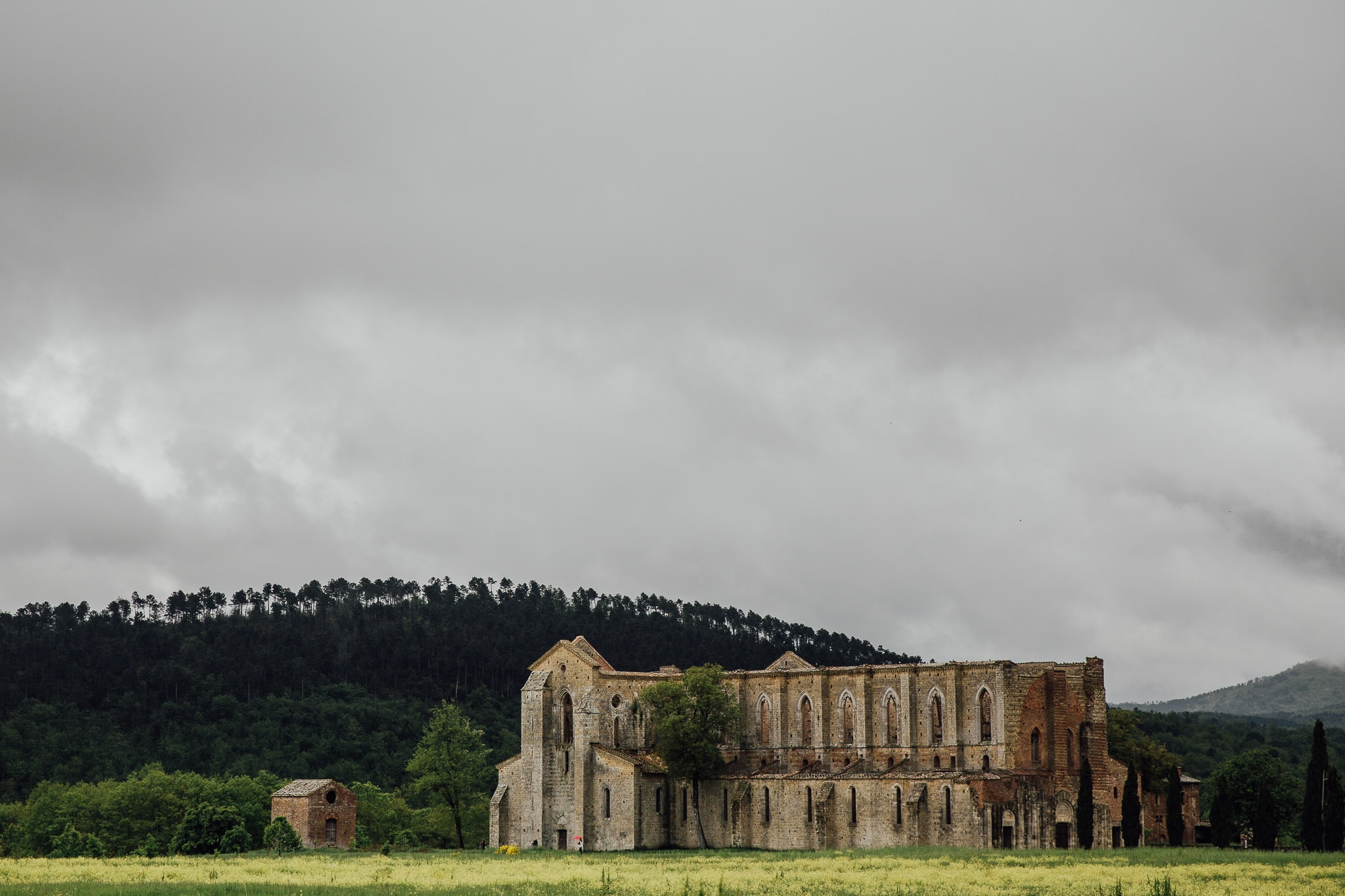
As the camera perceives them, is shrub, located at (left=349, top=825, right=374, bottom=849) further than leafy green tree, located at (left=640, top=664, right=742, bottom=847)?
Yes

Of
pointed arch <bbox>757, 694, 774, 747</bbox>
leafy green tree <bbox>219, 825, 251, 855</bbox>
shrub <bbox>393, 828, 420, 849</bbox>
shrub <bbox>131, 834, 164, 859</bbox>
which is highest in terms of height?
pointed arch <bbox>757, 694, 774, 747</bbox>

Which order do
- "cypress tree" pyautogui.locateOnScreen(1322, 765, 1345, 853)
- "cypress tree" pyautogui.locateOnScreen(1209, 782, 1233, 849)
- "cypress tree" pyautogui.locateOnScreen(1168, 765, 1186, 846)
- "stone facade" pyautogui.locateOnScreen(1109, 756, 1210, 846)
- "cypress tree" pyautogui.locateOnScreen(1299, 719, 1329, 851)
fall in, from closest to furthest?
1. "cypress tree" pyautogui.locateOnScreen(1322, 765, 1345, 853)
2. "cypress tree" pyautogui.locateOnScreen(1299, 719, 1329, 851)
3. "cypress tree" pyautogui.locateOnScreen(1168, 765, 1186, 846)
4. "cypress tree" pyautogui.locateOnScreen(1209, 782, 1233, 849)
5. "stone facade" pyautogui.locateOnScreen(1109, 756, 1210, 846)

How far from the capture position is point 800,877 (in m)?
55.4

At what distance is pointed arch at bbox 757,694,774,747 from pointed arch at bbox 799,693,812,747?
2227 mm

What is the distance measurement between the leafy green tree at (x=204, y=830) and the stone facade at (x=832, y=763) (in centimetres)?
1726

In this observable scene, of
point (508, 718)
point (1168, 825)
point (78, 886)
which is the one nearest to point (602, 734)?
point (1168, 825)

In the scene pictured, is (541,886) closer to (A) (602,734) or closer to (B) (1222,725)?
(A) (602,734)

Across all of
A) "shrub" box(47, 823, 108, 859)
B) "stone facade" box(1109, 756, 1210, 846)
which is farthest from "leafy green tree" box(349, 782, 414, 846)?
"stone facade" box(1109, 756, 1210, 846)

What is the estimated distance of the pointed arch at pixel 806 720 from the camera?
90.8 meters

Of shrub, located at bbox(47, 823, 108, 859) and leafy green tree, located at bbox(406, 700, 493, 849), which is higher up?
leafy green tree, located at bbox(406, 700, 493, 849)

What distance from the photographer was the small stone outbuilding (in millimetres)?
88125

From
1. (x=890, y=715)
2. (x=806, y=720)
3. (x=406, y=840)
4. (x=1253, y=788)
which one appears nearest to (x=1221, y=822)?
(x=890, y=715)

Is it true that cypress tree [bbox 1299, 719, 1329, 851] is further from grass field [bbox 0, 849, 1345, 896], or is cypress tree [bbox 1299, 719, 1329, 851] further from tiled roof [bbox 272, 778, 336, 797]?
tiled roof [bbox 272, 778, 336, 797]

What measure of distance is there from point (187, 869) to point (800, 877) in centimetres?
2914
